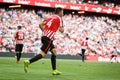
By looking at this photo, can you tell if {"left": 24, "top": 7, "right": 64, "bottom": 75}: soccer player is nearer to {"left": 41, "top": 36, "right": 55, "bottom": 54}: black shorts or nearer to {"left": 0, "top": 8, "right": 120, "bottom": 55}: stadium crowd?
{"left": 41, "top": 36, "right": 55, "bottom": 54}: black shorts

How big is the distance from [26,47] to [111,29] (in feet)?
51.0

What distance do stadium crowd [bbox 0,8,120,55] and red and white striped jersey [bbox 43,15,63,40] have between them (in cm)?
2165

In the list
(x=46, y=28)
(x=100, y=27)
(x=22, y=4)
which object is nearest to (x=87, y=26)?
(x=100, y=27)

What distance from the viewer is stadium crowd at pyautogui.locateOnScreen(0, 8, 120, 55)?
36572 mm

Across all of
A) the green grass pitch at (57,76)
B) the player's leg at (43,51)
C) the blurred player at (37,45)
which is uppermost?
the player's leg at (43,51)

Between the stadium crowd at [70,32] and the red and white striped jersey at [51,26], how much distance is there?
71.0 feet

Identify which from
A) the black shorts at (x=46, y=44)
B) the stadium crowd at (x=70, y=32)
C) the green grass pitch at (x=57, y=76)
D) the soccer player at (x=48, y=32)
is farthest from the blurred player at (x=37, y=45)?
the black shorts at (x=46, y=44)

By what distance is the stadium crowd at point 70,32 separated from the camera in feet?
120

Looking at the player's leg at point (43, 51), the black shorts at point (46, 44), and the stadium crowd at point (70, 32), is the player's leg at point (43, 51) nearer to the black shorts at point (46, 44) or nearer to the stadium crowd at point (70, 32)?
the black shorts at point (46, 44)

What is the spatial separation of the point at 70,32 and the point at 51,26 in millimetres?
28946

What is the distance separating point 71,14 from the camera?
4709cm

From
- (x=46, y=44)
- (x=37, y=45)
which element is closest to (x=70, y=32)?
(x=37, y=45)

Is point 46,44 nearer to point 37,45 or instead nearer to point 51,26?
point 51,26

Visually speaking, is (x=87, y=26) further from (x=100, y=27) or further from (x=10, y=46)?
(x=10, y=46)
